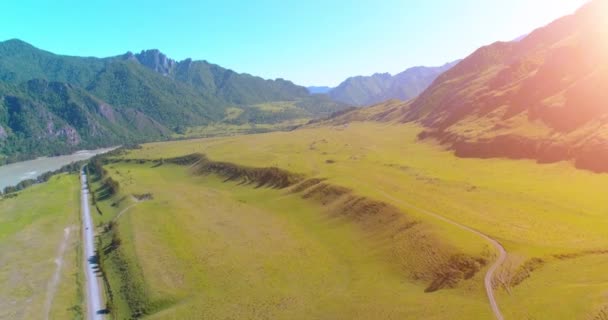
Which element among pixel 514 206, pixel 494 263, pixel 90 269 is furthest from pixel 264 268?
pixel 514 206

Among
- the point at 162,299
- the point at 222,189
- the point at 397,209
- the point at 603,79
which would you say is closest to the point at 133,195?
the point at 222,189

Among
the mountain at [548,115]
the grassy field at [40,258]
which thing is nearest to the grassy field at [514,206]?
the mountain at [548,115]

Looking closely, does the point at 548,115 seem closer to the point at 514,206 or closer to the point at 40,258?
the point at 514,206

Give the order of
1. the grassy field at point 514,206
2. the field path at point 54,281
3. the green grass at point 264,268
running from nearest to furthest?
the grassy field at point 514,206 → the green grass at point 264,268 → the field path at point 54,281

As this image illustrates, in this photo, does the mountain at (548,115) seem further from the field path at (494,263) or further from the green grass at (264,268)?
the green grass at (264,268)

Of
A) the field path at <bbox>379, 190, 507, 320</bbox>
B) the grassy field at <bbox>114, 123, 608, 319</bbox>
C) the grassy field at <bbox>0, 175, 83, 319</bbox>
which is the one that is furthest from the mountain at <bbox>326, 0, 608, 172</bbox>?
the grassy field at <bbox>0, 175, 83, 319</bbox>

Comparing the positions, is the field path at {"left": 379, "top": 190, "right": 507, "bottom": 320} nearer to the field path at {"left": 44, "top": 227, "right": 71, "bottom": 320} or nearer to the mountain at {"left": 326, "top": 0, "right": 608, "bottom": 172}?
the mountain at {"left": 326, "top": 0, "right": 608, "bottom": 172}
